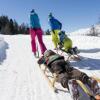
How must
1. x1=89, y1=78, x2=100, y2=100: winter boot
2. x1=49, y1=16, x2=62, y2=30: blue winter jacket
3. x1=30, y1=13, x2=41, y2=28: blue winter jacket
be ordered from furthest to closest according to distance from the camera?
x1=49, y1=16, x2=62, y2=30: blue winter jacket, x1=30, y1=13, x2=41, y2=28: blue winter jacket, x1=89, y1=78, x2=100, y2=100: winter boot

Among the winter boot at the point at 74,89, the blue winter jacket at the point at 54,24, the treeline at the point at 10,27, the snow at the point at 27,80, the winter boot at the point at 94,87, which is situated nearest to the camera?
the winter boot at the point at 74,89

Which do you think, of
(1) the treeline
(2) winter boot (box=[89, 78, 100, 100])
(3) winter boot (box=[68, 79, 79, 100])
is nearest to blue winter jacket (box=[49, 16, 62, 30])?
(2) winter boot (box=[89, 78, 100, 100])

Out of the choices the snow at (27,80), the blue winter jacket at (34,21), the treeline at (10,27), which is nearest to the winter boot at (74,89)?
the snow at (27,80)

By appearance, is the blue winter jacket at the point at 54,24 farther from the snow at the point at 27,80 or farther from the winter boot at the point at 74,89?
the winter boot at the point at 74,89

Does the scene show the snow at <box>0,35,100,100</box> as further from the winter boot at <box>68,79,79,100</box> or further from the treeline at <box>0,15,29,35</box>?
the treeline at <box>0,15,29,35</box>

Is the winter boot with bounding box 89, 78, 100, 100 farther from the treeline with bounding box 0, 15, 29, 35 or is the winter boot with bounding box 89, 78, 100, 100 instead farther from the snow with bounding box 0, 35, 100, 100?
the treeline with bounding box 0, 15, 29, 35

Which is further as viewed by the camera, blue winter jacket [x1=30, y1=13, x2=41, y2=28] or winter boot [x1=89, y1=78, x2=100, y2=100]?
blue winter jacket [x1=30, y1=13, x2=41, y2=28]

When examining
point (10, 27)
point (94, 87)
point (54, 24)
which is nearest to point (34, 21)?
point (54, 24)

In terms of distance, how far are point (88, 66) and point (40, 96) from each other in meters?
3.27

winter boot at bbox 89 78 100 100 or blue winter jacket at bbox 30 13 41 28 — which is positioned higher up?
blue winter jacket at bbox 30 13 41 28

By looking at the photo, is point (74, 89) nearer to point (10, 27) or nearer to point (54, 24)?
point (54, 24)

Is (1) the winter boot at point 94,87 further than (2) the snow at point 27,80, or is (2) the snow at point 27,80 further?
(2) the snow at point 27,80

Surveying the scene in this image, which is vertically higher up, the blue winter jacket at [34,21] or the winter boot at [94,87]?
the blue winter jacket at [34,21]

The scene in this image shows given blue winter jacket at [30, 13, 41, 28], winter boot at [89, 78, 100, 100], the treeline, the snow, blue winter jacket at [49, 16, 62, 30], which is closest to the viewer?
winter boot at [89, 78, 100, 100]
